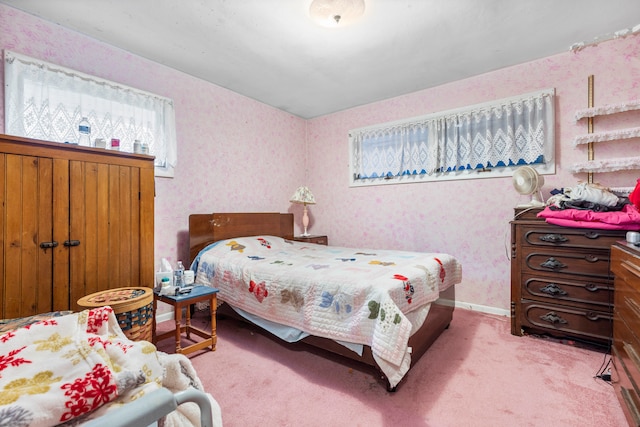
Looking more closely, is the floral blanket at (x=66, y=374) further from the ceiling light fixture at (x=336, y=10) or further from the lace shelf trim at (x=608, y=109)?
the lace shelf trim at (x=608, y=109)

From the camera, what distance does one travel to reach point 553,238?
2371 millimetres

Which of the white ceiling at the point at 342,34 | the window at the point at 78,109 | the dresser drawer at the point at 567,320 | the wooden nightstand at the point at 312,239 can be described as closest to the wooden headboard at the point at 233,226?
the wooden nightstand at the point at 312,239

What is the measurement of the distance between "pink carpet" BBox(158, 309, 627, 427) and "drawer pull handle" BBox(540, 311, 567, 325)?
0.18m

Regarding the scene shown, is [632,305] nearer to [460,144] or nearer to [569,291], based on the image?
[569,291]

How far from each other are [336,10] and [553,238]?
7.89 feet

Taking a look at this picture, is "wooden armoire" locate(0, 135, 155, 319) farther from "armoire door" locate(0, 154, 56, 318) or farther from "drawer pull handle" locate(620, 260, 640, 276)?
"drawer pull handle" locate(620, 260, 640, 276)

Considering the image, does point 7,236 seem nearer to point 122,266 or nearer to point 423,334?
point 122,266

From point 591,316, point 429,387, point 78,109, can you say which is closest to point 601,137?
point 591,316

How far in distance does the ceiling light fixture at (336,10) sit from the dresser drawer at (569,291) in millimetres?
2491

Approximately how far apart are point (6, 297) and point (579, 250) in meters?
3.81

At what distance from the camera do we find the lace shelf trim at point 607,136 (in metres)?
2.45

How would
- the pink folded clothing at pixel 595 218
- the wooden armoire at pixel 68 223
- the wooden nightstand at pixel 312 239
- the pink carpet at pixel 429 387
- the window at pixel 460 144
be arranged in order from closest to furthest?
1. the pink carpet at pixel 429 387
2. the wooden armoire at pixel 68 223
3. the pink folded clothing at pixel 595 218
4. the window at pixel 460 144
5. the wooden nightstand at pixel 312 239

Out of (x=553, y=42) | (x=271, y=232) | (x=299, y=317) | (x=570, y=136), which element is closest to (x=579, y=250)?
(x=570, y=136)

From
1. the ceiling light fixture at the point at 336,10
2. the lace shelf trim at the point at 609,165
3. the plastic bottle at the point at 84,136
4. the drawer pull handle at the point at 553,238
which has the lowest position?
the drawer pull handle at the point at 553,238
